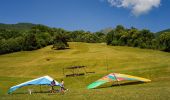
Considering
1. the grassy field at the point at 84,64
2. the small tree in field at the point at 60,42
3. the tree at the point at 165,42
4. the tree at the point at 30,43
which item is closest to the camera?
the grassy field at the point at 84,64

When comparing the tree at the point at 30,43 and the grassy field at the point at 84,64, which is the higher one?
the tree at the point at 30,43

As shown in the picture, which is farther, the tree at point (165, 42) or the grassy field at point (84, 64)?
the tree at point (165, 42)

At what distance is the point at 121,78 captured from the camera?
47.2 m

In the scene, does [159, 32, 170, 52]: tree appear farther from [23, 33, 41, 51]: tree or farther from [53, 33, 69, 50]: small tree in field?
[23, 33, 41, 51]: tree

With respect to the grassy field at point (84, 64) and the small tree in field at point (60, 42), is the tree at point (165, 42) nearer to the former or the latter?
the grassy field at point (84, 64)

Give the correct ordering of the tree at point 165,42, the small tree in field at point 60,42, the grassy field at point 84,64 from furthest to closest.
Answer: the tree at point 165,42
the small tree in field at point 60,42
the grassy field at point 84,64

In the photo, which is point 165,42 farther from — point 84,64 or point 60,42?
point 84,64

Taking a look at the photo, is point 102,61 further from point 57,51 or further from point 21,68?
point 57,51

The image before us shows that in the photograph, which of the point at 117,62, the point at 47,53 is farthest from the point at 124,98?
the point at 47,53

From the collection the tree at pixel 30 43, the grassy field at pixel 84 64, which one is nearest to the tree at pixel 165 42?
the grassy field at pixel 84 64

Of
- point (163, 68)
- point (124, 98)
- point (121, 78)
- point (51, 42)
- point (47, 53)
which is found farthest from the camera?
point (51, 42)

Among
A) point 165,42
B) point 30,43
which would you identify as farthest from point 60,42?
point 165,42

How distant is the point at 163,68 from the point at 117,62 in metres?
33.3

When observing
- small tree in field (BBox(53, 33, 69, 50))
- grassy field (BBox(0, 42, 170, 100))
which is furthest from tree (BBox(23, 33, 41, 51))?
small tree in field (BBox(53, 33, 69, 50))
